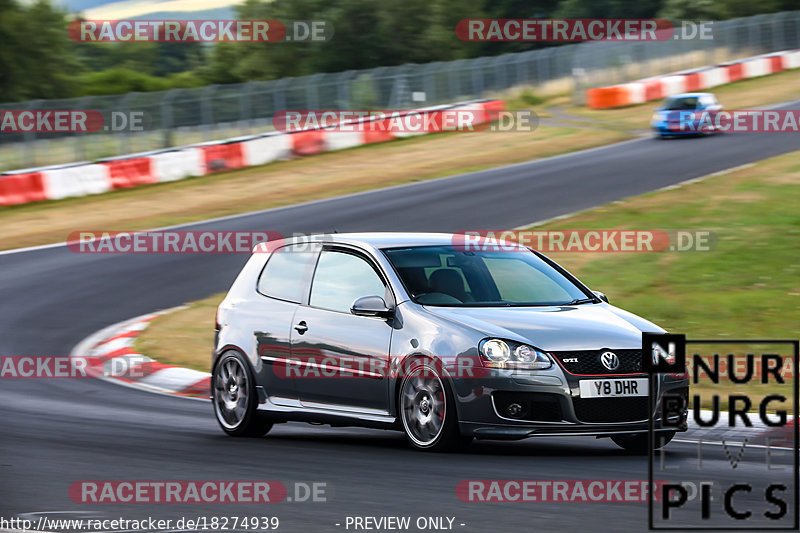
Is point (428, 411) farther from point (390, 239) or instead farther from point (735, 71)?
point (735, 71)

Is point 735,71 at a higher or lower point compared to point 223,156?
higher

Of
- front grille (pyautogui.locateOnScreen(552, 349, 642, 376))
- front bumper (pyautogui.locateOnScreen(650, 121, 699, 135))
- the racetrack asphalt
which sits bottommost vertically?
the racetrack asphalt

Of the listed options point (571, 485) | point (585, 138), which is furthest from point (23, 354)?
point (585, 138)

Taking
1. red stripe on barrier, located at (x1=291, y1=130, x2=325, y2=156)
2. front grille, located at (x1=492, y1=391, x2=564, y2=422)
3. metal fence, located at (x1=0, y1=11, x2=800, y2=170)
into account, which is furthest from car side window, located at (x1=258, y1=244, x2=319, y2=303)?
red stripe on barrier, located at (x1=291, y1=130, x2=325, y2=156)

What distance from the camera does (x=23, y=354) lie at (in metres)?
14.9

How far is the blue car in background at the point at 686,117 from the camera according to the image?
34.2 m

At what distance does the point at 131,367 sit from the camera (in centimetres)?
1435

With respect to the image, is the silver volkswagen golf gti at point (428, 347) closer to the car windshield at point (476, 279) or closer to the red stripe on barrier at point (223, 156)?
the car windshield at point (476, 279)

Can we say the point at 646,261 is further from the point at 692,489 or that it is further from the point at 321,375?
the point at 692,489

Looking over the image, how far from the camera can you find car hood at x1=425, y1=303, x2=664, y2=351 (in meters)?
8.41

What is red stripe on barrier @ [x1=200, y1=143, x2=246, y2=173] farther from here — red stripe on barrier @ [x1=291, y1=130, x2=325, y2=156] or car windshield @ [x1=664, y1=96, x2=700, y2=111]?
car windshield @ [x1=664, y1=96, x2=700, y2=111]

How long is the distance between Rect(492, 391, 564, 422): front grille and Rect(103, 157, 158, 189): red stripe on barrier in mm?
23102

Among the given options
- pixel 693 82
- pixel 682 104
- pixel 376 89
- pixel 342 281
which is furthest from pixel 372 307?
pixel 693 82

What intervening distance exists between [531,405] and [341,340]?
5.38 feet
